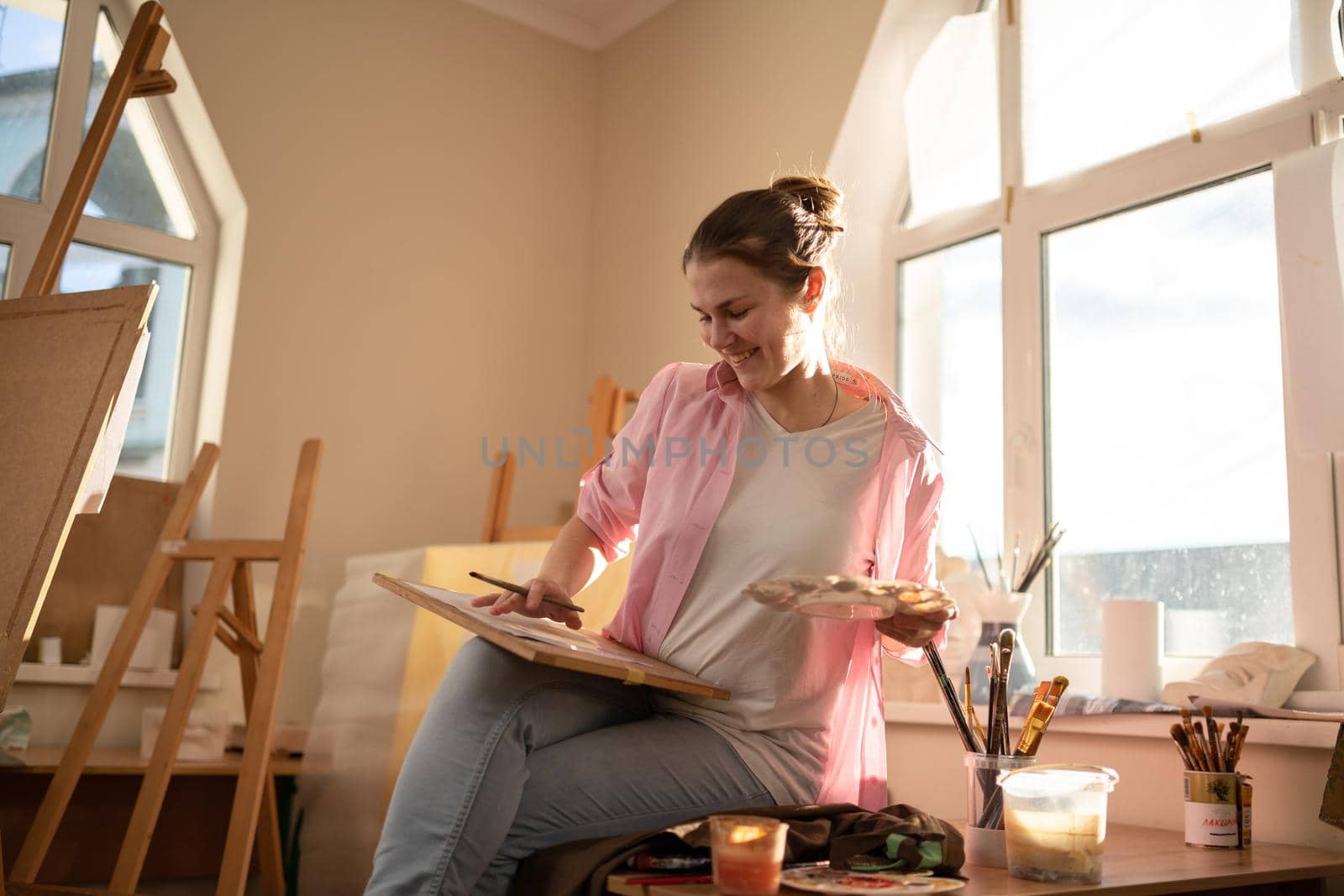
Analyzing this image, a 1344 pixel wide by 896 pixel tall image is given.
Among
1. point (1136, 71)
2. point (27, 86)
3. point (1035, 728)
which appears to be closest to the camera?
point (1035, 728)

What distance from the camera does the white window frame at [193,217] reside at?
2.70 metres

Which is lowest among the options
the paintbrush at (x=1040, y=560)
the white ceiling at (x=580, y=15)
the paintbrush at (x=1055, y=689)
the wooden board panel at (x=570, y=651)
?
the paintbrush at (x=1055, y=689)

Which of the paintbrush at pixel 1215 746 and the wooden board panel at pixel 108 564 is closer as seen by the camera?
the paintbrush at pixel 1215 746

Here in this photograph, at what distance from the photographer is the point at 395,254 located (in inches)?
121

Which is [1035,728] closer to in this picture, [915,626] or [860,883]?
[915,626]

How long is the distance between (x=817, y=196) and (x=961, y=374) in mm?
1110

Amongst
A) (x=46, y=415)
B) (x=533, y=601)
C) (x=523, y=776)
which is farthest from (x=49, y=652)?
(x=523, y=776)

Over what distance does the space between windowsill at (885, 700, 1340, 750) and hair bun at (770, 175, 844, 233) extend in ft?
2.85

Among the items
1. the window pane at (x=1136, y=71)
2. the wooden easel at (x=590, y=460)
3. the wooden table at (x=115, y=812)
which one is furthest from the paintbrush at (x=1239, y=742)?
the wooden table at (x=115, y=812)

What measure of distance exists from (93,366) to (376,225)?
145 centimetres

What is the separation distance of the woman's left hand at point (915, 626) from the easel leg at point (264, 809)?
4.97 ft

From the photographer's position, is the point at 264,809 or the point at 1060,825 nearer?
the point at 1060,825

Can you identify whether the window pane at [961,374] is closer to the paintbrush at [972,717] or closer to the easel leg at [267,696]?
the paintbrush at [972,717]

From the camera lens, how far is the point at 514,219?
3311mm
